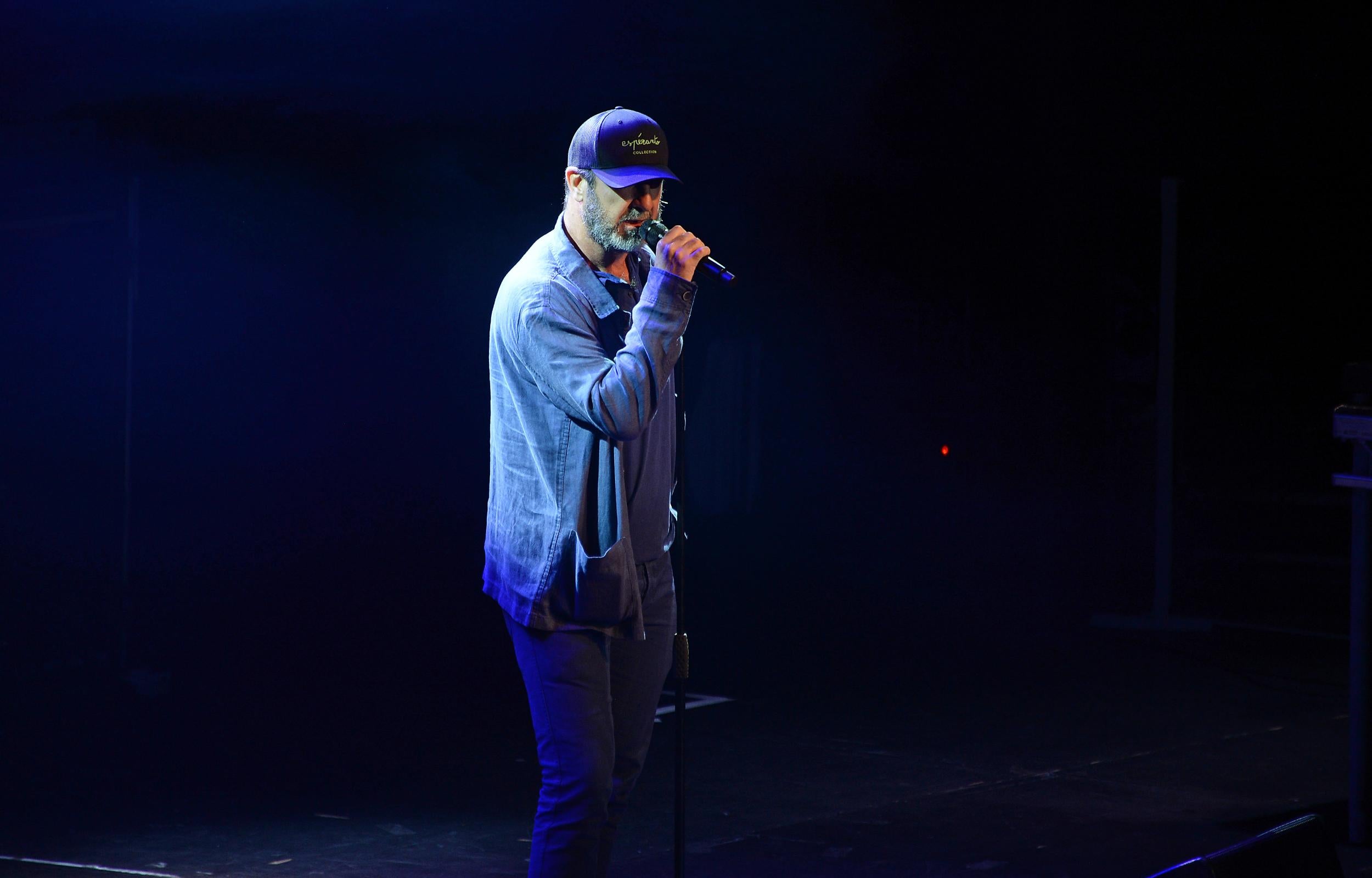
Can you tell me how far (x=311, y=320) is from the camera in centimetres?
693

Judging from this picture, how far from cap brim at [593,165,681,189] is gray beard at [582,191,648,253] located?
5 cm

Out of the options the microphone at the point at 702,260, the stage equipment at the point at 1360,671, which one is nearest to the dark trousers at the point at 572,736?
the microphone at the point at 702,260

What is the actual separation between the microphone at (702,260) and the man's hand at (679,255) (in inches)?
0.9

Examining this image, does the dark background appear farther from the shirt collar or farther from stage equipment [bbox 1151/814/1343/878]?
stage equipment [bbox 1151/814/1343/878]

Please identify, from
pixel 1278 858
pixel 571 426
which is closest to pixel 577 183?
pixel 571 426

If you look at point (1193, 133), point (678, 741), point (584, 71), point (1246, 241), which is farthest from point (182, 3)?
point (1246, 241)

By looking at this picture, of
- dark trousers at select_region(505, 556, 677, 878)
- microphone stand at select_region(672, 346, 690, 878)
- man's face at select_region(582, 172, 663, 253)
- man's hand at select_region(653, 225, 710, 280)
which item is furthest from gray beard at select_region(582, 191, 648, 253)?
dark trousers at select_region(505, 556, 677, 878)

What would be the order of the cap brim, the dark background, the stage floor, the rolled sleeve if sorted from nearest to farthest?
the rolled sleeve < the cap brim < the stage floor < the dark background

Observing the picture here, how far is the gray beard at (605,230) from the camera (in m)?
2.49

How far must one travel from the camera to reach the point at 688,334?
930 centimetres

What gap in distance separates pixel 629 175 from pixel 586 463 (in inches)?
18.1

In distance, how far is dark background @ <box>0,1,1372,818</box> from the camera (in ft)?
18.3

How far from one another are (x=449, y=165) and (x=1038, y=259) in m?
4.34

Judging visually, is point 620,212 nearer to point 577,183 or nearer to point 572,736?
point 577,183
